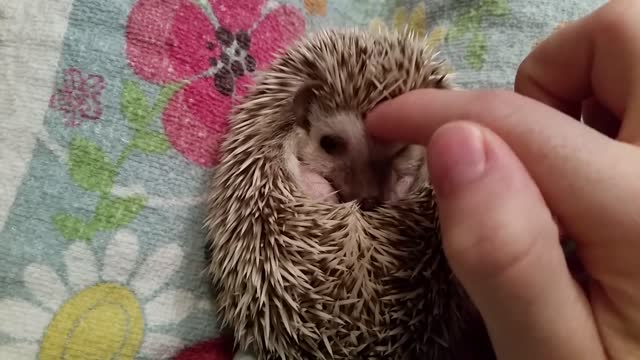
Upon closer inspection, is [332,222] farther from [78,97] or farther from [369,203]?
[78,97]

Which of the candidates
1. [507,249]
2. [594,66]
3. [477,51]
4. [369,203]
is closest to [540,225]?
[507,249]

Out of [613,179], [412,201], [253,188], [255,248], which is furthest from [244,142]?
[613,179]

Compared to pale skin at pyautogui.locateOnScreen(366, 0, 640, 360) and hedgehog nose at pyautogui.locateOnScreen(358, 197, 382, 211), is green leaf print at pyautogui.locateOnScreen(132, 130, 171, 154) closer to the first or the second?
hedgehog nose at pyautogui.locateOnScreen(358, 197, 382, 211)

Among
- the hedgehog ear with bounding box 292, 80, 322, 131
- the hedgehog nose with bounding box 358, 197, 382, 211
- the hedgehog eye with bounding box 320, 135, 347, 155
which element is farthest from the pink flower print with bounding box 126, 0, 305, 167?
the hedgehog nose with bounding box 358, 197, 382, 211

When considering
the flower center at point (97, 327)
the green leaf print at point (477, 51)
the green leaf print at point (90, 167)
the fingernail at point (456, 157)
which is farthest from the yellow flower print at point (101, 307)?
the green leaf print at point (477, 51)

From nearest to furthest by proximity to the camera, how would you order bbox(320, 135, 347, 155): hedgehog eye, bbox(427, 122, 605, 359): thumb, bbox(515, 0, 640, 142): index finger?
1. bbox(427, 122, 605, 359): thumb
2. bbox(515, 0, 640, 142): index finger
3. bbox(320, 135, 347, 155): hedgehog eye

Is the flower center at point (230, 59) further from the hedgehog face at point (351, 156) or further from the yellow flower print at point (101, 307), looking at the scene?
the yellow flower print at point (101, 307)
